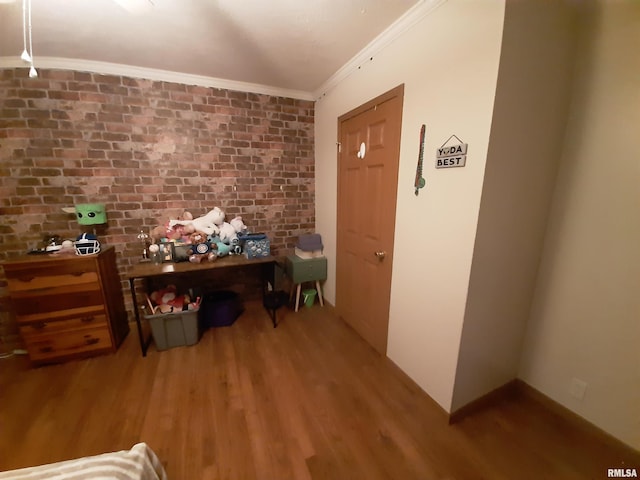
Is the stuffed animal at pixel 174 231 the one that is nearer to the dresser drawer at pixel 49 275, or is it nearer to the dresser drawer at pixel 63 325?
the dresser drawer at pixel 49 275

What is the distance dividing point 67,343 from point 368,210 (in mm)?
2758

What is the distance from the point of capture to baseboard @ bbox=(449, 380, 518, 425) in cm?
161

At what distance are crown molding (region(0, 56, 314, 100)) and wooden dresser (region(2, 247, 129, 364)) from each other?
1612 millimetres

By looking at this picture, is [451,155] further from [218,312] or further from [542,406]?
[218,312]

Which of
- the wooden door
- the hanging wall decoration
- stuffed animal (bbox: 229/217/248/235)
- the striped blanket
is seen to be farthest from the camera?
stuffed animal (bbox: 229/217/248/235)

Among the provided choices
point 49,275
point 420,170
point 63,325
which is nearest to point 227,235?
point 49,275

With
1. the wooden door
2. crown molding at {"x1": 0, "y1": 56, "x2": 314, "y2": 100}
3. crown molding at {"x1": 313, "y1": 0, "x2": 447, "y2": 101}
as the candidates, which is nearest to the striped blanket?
the wooden door

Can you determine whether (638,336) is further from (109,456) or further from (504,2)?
(109,456)

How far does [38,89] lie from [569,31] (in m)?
3.84

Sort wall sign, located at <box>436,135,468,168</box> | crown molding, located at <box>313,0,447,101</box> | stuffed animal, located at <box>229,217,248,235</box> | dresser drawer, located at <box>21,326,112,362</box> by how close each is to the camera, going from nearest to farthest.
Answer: wall sign, located at <box>436,135,468,168</box> < crown molding, located at <box>313,0,447,101</box> < dresser drawer, located at <box>21,326,112,362</box> < stuffed animal, located at <box>229,217,248,235</box>

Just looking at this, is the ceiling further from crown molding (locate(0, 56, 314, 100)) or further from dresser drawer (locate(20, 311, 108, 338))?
dresser drawer (locate(20, 311, 108, 338))

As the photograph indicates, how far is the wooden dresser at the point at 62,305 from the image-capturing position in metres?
1.94

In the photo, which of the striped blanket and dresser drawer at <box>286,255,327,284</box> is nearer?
the striped blanket

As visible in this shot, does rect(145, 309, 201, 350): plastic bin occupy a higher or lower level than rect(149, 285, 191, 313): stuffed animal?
lower
